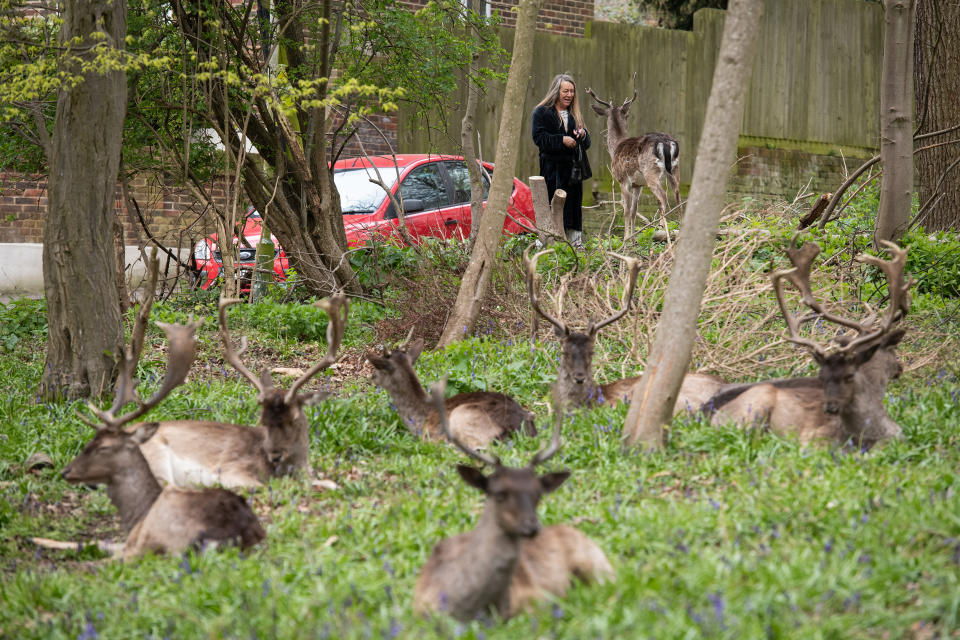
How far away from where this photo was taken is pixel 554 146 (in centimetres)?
1188

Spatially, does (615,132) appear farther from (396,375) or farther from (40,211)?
(40,211)

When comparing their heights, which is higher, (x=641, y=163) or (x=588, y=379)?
(x=641, y=163)

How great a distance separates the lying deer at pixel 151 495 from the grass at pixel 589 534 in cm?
15

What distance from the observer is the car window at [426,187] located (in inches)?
518

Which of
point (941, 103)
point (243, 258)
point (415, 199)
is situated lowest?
point (243, 258)

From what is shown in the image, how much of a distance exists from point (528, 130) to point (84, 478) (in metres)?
13.4

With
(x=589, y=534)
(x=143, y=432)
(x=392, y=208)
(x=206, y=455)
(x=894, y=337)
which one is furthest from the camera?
(x=392, y=208)

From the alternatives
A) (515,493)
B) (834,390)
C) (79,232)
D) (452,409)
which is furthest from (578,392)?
(79,232)

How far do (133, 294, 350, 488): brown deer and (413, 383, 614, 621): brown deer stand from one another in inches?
85.9

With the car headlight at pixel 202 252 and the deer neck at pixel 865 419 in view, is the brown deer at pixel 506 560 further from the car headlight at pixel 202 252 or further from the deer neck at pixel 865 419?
the car headlight at pixel 202 252

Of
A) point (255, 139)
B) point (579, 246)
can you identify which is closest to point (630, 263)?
point (579, 246)

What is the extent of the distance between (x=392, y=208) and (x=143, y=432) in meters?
7.65

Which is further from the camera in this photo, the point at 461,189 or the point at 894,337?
the point at 461,189

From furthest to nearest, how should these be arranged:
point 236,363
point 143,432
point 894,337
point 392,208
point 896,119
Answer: point 392,208, point 896,119, point 236,363, point 894,337, point 143,432
